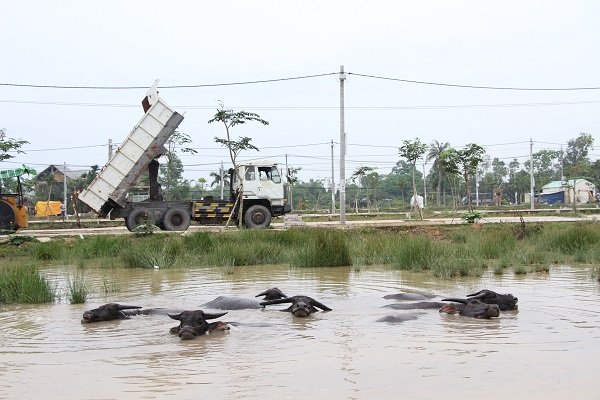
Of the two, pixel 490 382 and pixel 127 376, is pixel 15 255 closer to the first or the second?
pixel 127 376

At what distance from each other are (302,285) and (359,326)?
3872 mm

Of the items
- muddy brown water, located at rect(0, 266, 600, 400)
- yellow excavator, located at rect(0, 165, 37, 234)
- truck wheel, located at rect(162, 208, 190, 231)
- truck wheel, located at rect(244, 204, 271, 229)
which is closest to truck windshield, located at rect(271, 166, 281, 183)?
truck wheel, located at rect(244, 204, 271, 229)

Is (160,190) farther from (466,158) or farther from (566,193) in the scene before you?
(566,193)

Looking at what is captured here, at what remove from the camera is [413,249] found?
13.9 metres

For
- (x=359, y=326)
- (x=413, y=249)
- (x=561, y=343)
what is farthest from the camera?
(x=413, y=249)

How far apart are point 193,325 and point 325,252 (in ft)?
22.2

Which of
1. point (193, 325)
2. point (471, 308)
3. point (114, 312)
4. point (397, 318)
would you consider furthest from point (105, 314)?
A: point (471, 308)

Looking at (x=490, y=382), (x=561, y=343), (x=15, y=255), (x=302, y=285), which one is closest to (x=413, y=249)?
(x=302, y=285)

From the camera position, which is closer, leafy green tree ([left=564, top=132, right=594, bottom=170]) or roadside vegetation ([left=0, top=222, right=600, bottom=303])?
roadside vegetation ([left=0, top=222, right=600, bottom=303])

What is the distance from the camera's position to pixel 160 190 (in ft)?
83.1

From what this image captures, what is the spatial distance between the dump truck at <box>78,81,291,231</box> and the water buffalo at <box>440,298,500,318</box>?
53.6 feet

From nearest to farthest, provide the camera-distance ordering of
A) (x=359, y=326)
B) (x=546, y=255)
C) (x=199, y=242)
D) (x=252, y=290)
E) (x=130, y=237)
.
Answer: (x=359, y=326), (x=252, y=290), (x=546, y=255), (x=199, y=242), (x=130, y=237)

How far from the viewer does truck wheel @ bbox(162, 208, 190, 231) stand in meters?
24.7

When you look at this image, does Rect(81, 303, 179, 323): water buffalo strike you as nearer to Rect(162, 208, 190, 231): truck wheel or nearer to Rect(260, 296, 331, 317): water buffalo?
Rect(260, 296, 331, 317): water buffalo
